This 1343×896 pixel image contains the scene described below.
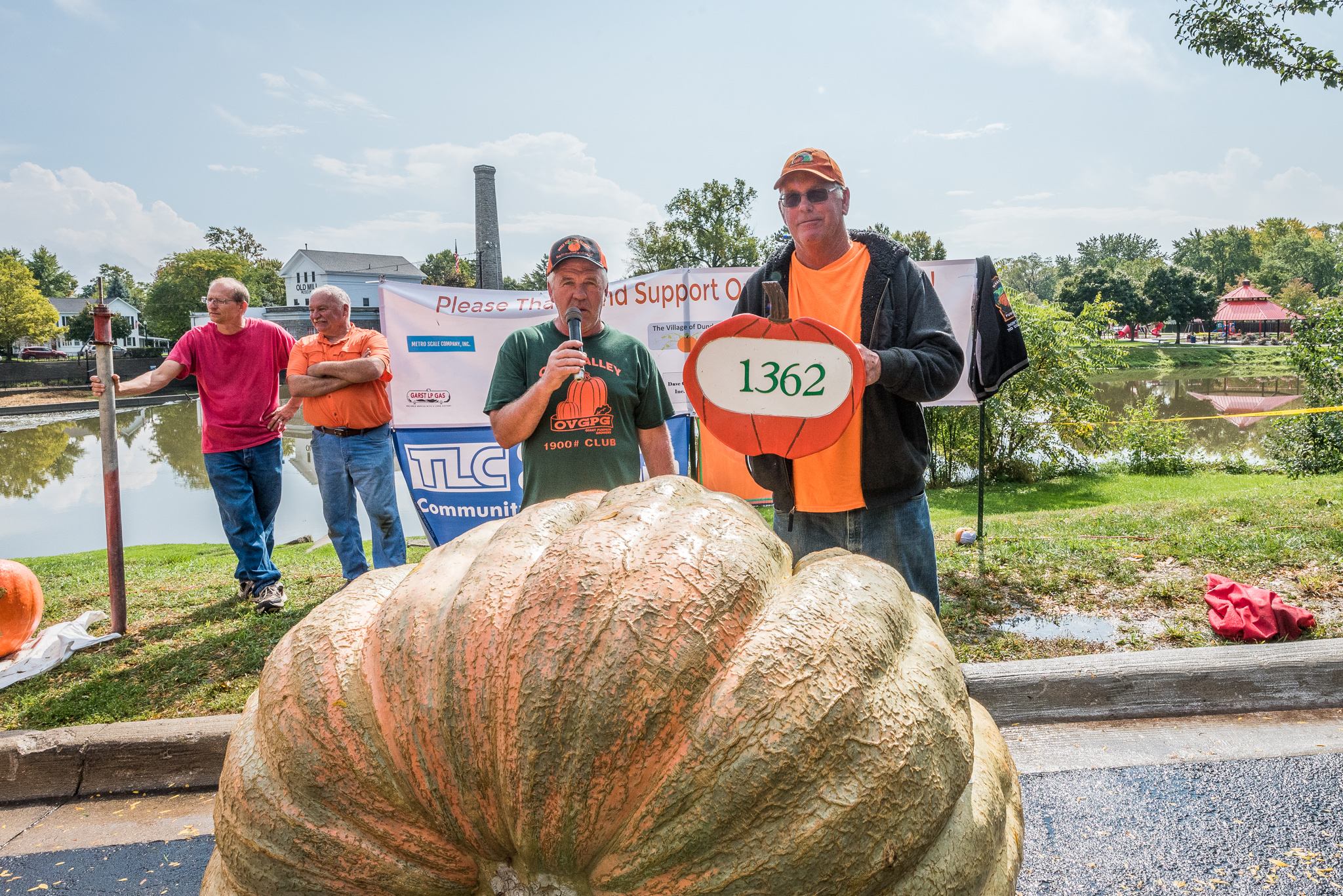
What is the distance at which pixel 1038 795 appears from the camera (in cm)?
279

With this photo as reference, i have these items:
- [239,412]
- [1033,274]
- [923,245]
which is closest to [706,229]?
[923,245]

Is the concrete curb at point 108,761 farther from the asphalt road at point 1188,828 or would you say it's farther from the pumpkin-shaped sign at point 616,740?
the asphalt road at point 1188,828

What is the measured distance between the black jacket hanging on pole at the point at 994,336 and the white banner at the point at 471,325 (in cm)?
72

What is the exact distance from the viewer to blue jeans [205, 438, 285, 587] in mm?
5168

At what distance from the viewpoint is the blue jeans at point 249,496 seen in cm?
517

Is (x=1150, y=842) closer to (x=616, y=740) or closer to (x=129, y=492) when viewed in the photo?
(x=616, y=740)

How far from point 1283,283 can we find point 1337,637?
92.2 m

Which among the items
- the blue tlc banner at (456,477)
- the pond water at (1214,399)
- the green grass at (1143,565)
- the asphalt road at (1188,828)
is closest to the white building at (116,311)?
the pond water at (1214,399)

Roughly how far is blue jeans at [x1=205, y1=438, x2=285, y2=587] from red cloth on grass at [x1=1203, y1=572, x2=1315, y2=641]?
220 inches

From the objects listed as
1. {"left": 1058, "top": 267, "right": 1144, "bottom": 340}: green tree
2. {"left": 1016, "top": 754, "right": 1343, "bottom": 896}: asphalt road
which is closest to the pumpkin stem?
{"left": 1016, "top": 754, "right": 1343, "bottom": 896}: asphalt road

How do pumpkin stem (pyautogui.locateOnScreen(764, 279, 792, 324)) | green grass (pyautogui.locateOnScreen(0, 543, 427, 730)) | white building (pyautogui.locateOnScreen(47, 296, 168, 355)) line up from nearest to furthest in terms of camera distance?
pumpkin stem (pyautogui.locateOnScreen(764, 279, 792, 324)), green grass (pyautogui.locateOnScreen(0, 543, 427, 730)), white building (pyautogui.locateOnScreen(47, 296, 168, 355))

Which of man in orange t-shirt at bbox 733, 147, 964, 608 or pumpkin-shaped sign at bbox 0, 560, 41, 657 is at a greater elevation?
man in orange t-shirt at bbox 733, 147, 964, 608

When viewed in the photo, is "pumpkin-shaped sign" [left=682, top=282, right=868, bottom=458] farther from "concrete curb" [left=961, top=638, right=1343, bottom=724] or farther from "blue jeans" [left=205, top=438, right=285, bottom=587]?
"blue jeans" [left=205, top=438, right=285, bottom=587]

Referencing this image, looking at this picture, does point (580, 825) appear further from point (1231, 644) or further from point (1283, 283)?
point (1283, 283)
